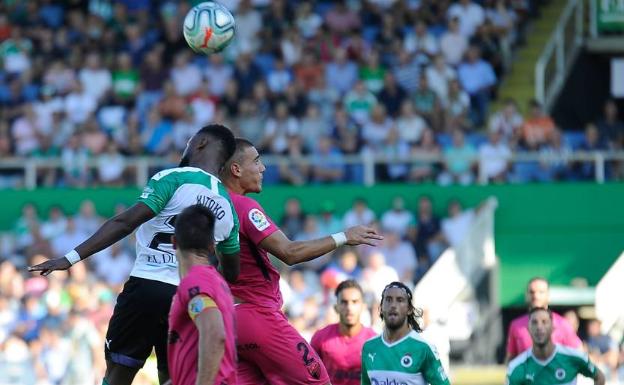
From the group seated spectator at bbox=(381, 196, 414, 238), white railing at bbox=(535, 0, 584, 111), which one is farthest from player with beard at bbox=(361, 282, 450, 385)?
white railing at bbox=(535, 0, 584, 111)

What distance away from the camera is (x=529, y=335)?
43.7ft

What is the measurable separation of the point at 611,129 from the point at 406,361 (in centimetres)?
1198

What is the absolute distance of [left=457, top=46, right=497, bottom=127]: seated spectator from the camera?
72.1 feet

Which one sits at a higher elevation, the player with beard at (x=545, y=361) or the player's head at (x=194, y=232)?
the player's head at (x=194, y=232)

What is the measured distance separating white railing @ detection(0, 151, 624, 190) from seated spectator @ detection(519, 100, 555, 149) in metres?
0.25

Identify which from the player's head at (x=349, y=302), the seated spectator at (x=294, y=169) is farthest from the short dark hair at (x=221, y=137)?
the seated spectator at (x=294, y=169)

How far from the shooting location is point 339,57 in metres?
22.0

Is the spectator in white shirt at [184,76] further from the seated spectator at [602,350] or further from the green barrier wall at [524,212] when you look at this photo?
the seated spectator at [602,350]

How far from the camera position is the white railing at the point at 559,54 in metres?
23.0

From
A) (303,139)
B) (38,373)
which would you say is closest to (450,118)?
(303,139)

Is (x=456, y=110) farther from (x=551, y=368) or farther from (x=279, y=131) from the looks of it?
(x=551, y=368)

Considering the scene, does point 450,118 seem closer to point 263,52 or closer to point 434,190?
point 434,190

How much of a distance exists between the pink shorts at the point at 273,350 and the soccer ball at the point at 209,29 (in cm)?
241

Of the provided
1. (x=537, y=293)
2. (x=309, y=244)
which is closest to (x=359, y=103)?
(x=537, y=293)
